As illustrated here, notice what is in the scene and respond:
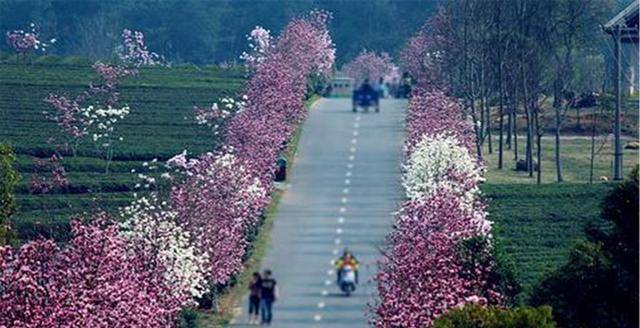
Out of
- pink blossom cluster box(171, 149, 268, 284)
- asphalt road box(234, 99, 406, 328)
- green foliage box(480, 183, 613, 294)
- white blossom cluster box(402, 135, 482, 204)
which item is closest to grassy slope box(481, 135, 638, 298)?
green foliage box(480, 183, 613, 294)

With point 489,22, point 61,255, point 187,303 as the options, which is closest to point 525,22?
point 489,22

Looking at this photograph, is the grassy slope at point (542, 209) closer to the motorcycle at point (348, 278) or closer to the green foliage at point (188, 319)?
the green foliage at point (188, 319)

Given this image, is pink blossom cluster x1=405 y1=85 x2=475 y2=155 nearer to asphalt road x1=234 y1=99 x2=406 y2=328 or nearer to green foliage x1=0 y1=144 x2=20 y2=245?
asphalt road x1=234 y1=99 x2=406 y2=328

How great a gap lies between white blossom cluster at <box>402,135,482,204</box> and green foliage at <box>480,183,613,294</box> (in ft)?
4.69

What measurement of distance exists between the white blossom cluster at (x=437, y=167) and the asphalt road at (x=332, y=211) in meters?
0.84

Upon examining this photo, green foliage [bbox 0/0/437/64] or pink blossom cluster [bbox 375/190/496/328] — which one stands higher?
green foliage [bbox 0/0/437/64]

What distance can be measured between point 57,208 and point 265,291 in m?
27.5

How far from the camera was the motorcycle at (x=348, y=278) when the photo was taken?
2495 cm

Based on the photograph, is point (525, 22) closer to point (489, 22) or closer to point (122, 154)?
point (489, 22)

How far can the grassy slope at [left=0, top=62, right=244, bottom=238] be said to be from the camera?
53.2 m

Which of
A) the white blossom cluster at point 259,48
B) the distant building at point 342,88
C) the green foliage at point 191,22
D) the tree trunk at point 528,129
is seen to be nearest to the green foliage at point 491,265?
the tree trunk at point 528,129

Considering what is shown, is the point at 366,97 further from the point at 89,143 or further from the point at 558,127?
the point at 89,143

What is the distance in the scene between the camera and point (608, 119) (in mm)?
76125

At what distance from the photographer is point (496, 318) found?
79.4 feet
